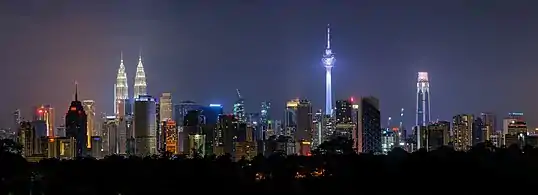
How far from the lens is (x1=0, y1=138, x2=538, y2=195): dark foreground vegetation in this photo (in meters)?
12.0

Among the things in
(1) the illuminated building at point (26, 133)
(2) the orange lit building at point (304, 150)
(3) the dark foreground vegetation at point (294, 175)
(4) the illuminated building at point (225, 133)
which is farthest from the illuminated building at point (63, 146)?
(3) the dark foreground vegetation at point (294, 175)

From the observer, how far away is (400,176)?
42.3 ft

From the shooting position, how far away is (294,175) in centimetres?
1408

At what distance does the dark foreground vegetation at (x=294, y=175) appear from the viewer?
472 inches

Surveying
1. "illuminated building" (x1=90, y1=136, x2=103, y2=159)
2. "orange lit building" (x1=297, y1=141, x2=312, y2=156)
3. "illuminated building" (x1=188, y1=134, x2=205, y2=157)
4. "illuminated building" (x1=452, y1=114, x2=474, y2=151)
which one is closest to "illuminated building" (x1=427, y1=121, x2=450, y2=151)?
"illuminated building" (x1=452, y1=114, x2=474, y2=151)

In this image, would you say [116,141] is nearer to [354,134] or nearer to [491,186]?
[354,134]

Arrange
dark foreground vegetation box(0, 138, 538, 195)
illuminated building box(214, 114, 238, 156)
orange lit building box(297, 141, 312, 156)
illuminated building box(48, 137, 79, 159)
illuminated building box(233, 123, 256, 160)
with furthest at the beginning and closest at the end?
illuminated building box(214, 114, 238, 156)
illuminated building box(233, 123, 256, 160)
illuminated building box(48, 137, 79, 159)
orange lit building box(297, 141, 312, 156)
dark foreground vegetation box(0, 138, 538, 195)

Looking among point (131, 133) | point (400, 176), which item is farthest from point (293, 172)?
point (131, 133)

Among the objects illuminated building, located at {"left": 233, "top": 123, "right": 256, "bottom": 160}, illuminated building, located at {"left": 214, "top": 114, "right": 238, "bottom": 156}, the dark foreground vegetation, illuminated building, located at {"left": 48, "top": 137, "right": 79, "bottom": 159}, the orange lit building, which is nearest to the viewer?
the dark foreground vegetation

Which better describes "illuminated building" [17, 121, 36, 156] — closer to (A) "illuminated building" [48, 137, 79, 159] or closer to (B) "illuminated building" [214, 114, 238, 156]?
(A) "illuminated building" [48, 137, 79, 159]

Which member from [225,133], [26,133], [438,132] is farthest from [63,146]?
[438,132]

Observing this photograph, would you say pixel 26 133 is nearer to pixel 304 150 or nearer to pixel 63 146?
pixel 63 146

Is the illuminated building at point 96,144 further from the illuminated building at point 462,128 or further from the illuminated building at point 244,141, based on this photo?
the illuminated building at point 462,128

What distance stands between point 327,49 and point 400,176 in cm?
4171
